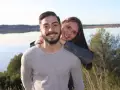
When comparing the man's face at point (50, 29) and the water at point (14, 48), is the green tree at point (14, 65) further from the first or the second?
the man's face at point (50, 29)

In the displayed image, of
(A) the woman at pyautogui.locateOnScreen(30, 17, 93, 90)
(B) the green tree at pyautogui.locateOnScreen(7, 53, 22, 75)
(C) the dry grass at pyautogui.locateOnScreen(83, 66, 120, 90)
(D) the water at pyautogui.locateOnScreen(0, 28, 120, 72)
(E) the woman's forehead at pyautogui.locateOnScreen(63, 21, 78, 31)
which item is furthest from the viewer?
(D) the water at pyautogui.locateOnScreen(0, 28, 120, 72)

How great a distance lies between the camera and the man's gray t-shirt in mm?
2594

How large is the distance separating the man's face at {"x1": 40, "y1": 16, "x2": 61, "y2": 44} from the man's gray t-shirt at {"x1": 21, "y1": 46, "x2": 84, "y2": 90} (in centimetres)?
11

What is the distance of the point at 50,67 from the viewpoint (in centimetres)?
260

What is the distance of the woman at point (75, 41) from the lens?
2695mm

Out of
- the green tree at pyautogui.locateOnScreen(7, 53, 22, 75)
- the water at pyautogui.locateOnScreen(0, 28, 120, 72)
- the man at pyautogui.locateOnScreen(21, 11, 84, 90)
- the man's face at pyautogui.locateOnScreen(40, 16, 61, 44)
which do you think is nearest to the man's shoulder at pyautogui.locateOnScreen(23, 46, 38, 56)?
the man at pyautogui.locateOnScreen(21, 11, 84, 90)

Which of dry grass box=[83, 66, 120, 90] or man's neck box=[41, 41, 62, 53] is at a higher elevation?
man's neck box=[41, 41, 62, 53]

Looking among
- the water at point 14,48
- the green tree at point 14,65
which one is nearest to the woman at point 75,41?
the water at point 14,48

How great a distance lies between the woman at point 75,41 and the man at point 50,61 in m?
0.05

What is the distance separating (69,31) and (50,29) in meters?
0.25

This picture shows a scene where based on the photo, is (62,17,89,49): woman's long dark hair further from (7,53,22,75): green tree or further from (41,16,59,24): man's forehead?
(7,53,22,75): green tree

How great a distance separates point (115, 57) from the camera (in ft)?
95.1

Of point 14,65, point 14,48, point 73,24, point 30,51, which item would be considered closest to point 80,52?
point 73,24

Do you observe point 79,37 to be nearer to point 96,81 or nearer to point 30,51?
point 30,51
